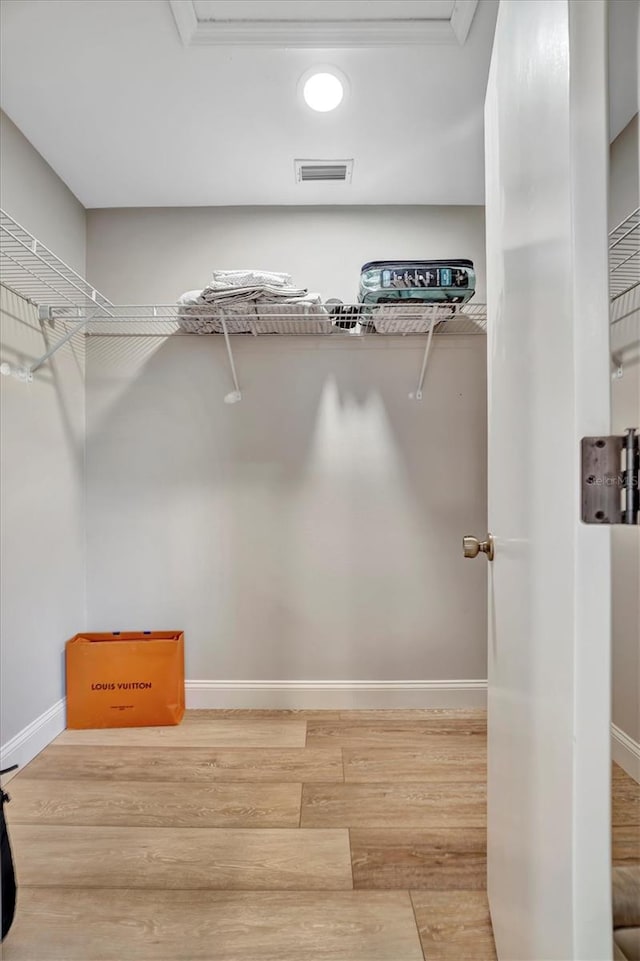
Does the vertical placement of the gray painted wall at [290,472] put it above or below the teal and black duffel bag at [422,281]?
below

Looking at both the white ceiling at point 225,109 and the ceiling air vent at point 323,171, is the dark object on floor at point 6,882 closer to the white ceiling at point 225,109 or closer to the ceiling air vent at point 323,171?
the white ceiling at point 225,109

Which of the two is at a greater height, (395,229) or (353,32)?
(353,32)

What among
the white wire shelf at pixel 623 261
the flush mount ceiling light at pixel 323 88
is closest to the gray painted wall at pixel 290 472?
the flush mount ceiling light at pixel 323 88

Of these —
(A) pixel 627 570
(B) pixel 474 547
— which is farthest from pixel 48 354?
(A) pixel 627 570

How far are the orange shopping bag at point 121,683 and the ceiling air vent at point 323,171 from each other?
76.9 inches

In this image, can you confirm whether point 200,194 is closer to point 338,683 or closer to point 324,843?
point 338,683

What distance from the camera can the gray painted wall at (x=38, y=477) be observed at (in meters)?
1.72

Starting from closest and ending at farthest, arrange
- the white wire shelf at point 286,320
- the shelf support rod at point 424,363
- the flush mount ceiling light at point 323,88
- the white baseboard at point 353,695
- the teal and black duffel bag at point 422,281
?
the flush mount ceiling light at point 323,88, the teal and black duffel bag at point 422,281, the white wire shelf at point 286,320, the shelf support rod at point 424,363, the white baseboard at point 353,695

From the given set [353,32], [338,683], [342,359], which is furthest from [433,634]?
[353,32]

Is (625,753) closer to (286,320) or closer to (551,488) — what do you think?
(551,488)

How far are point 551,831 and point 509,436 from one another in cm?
59

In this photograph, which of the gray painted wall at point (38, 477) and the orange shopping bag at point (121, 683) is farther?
the orange shopping bag at point (121, 683)

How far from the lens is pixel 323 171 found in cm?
199

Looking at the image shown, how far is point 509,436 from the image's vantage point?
912 millimetres
